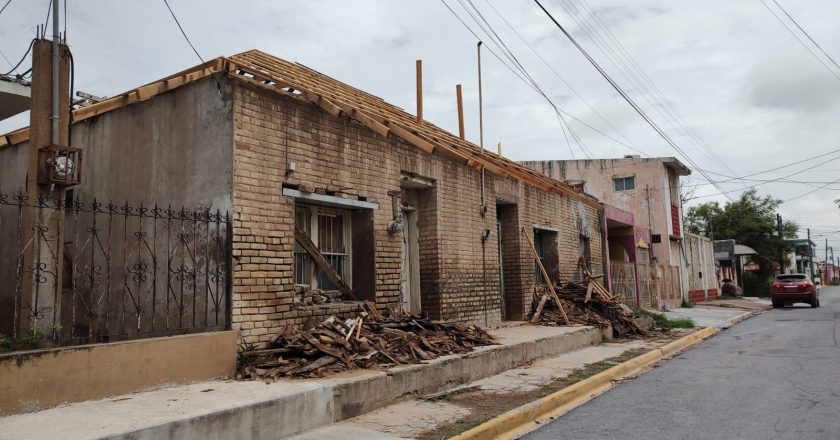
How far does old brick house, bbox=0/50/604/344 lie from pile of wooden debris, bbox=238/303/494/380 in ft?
0.99

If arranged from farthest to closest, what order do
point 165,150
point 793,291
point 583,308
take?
point 793,291, point 583,308, point 165,150

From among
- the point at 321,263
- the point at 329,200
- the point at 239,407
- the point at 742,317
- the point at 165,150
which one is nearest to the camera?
the point at 239,407

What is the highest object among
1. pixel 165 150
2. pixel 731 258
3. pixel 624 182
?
pixel 624 182

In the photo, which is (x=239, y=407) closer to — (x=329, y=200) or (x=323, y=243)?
(x=329, y=200)

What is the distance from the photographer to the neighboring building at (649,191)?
27844 mm

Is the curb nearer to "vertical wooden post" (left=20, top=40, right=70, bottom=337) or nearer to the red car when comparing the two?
the red car

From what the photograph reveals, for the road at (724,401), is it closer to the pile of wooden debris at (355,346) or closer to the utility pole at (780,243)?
the pile of wooden debris at (355,346)

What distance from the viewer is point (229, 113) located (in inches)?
273

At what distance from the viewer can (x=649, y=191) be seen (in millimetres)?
28922

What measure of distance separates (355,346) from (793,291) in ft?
85.2

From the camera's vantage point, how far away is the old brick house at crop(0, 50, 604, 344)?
274 inches

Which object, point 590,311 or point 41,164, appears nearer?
point 41,164

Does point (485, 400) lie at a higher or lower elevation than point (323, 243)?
lower

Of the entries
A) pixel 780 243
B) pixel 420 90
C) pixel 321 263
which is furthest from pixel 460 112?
pixel 780 243
